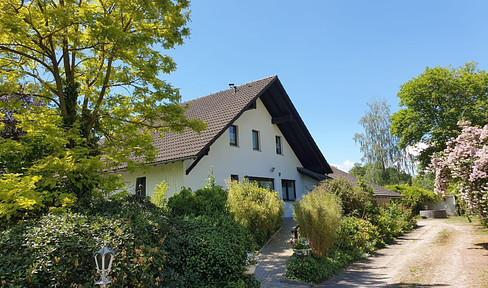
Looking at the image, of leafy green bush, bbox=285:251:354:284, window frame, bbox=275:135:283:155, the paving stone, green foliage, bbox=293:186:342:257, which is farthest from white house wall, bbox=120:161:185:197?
window frame, bbox=275:135:283:155

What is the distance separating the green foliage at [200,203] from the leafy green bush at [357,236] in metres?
4.99

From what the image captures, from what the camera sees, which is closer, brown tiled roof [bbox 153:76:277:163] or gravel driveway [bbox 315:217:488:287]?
gravel driveway [bbox 315:217:488:287]

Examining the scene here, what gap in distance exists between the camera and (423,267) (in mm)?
9289

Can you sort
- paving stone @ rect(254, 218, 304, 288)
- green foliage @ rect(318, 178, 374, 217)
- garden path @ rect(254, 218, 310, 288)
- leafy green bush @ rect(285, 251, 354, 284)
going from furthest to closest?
green foliage @ rect(318, 178, 374, 217)
leafy green bush @ rect(285, 251, 354, 284)
paving stone @ rect(254, 218, 304, 288)
garden path @ rect(254, 218, 310, 288)

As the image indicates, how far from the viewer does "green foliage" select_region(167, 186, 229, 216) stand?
27.3 feet

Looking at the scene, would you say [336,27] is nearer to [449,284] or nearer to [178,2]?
[178,2]

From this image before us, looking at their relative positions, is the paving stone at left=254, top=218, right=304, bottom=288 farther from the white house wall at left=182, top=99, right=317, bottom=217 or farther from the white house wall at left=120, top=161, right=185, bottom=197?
the white house wall at left=120, top=161, right=185, bottom=197

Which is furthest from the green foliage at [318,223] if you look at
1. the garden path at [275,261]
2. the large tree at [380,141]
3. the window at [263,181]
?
the large tree at [380,141]

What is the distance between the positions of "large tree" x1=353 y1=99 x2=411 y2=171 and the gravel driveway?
2399cm

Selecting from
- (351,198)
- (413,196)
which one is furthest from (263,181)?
(413,196)

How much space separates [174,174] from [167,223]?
24.9 ft

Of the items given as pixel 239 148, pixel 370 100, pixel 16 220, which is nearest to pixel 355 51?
pixel 239 148

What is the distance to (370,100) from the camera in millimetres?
38219

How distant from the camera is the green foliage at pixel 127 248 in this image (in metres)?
4.45
